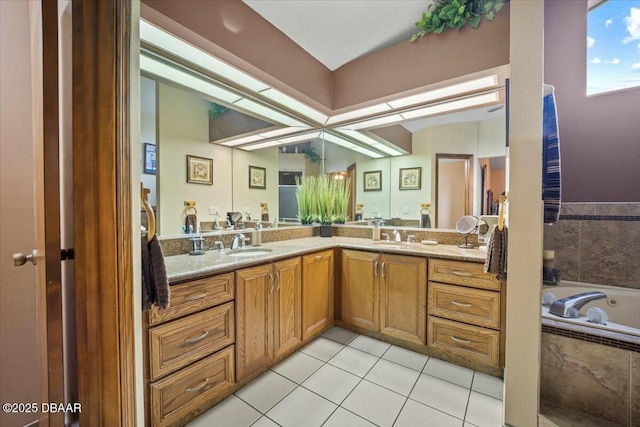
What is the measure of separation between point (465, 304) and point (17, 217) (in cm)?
277

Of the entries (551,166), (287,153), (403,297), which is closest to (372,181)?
(287,153)

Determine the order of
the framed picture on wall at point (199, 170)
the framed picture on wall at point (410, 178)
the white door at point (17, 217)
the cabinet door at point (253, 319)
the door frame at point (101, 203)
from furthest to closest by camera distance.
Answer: the framed picture on wall at point (410, 178)
the framed picture on wall at point (199, 170)
the cabinet door at point (253, 319)
the white door at point (17, 217)
the door frame at point (101, 203)

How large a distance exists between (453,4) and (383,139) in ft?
4.63

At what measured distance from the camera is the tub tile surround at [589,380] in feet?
4.01

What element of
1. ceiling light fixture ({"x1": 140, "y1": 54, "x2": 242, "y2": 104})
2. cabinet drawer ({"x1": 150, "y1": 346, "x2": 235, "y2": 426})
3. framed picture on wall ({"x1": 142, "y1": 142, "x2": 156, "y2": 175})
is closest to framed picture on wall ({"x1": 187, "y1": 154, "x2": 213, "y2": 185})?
framed picture on wall ({"x1": 142, "y1": 142, "x2": 156, "y2": 175})

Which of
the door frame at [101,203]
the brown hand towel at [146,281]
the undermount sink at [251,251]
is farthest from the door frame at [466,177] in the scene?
the door frame at [101,203]

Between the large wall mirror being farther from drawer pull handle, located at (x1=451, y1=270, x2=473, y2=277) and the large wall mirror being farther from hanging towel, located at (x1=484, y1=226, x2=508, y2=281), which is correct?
hanging towel, located at (x1=484, y1=226, x2=508, y2=281)

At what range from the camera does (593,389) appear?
1.30 metres

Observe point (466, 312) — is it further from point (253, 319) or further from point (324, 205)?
point (324, 205)

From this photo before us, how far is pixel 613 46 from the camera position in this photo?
1.95m

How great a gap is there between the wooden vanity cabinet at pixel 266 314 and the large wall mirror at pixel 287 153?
0.73 m

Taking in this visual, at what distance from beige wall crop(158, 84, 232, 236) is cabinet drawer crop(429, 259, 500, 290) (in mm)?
1874

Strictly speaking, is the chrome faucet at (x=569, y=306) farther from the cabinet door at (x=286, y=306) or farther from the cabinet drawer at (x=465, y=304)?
the cabinet door at (x=286, y=306)

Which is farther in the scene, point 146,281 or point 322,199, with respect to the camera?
point 322,199
